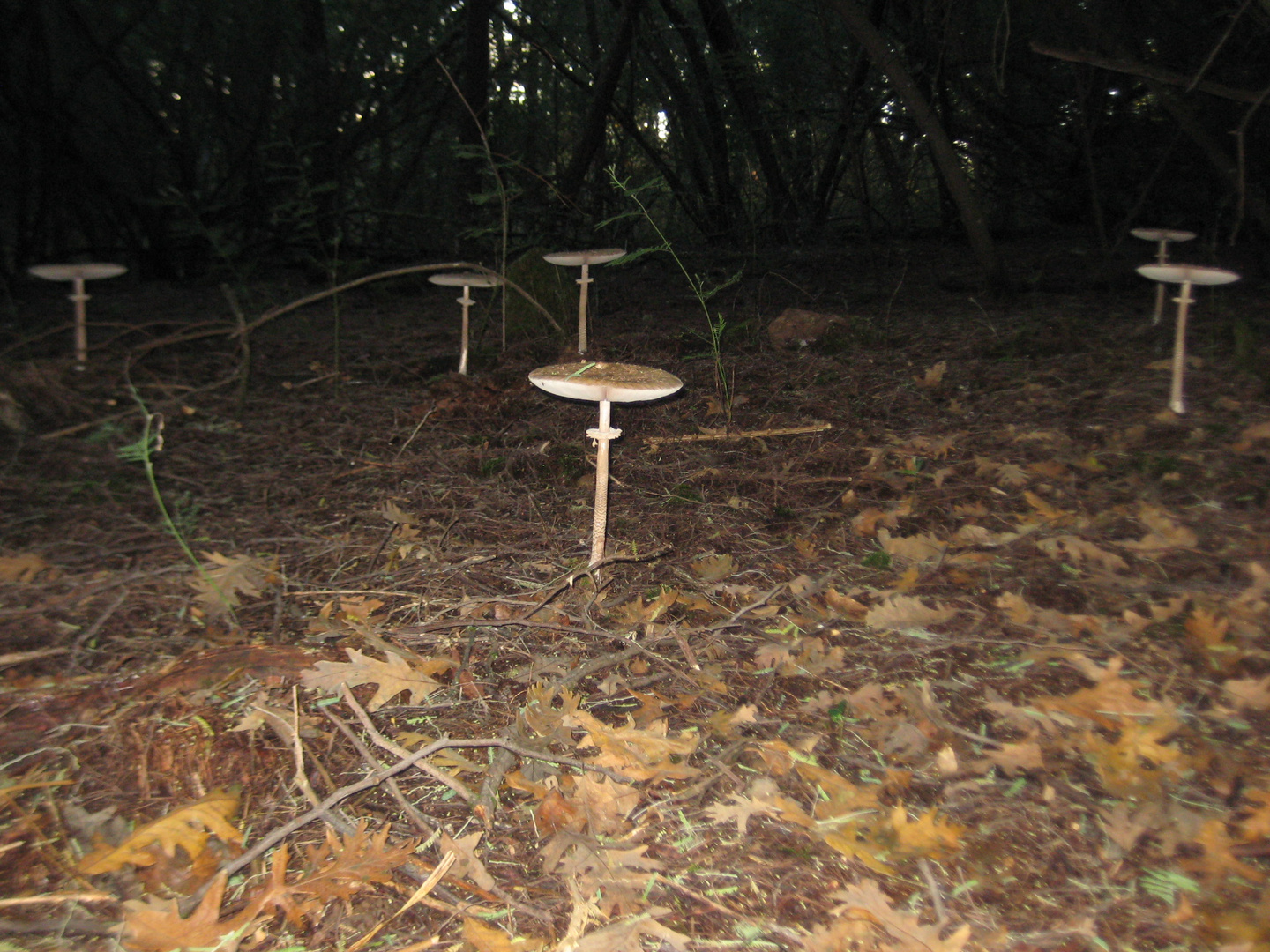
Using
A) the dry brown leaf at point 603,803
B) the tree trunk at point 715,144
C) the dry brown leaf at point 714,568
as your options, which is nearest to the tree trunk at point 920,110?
the tree trunk at point 715,144

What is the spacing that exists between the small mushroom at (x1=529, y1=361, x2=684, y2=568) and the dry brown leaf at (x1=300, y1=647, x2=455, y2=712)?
80 centimetres

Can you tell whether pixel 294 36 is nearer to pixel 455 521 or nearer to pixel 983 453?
pixel 455 521

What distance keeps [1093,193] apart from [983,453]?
5.04 metres

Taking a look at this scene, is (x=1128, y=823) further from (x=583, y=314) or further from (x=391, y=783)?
(x=583, y=314)

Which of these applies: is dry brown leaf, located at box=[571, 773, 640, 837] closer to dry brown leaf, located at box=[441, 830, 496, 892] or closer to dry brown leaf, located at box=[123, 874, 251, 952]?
dry brown leaf, located at box=[441, 830, 496, 892]

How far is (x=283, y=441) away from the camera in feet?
13.9

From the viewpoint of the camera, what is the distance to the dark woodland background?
8.09 meters

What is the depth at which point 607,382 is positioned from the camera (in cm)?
252

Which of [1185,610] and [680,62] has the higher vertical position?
[680,62]

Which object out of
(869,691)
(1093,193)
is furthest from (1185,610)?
(1093,193)

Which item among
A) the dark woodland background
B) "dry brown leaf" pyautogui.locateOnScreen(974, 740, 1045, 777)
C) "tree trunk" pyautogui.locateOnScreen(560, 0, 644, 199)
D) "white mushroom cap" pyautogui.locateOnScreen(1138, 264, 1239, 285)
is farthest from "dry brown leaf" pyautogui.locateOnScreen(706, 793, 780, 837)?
"tree trunk" pyautogui.locateOnScreen(560, 0, 644, 199)

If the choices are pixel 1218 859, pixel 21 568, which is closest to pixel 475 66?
pixel 21 568

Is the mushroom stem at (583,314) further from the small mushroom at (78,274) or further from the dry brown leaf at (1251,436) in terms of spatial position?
the dry brown leaf at (1251,436)

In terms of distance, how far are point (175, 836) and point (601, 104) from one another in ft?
27.7
